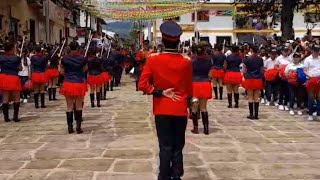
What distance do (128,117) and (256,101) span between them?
126 inches

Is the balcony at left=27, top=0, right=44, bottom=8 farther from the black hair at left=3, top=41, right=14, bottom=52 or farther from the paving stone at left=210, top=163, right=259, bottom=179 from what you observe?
the paving stone at left=210, top=163, right=259, bottom=179

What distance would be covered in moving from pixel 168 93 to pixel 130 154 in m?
2.62

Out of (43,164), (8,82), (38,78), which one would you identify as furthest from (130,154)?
(38,78)

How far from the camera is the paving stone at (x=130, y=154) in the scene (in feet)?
27.5

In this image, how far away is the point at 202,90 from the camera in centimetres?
1062

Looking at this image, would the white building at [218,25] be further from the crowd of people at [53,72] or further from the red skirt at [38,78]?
the red skirt at [38,78]

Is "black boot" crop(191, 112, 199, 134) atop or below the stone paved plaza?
atop

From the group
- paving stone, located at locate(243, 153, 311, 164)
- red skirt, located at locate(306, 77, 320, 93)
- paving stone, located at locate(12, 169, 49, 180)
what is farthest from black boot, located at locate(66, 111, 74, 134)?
red skirt, located at locate(306, 77, 320, 93)

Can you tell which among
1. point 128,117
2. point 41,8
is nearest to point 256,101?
point 128,117

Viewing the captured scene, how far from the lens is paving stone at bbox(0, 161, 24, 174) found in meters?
7.48

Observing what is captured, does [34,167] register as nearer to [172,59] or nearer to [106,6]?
[172,59]

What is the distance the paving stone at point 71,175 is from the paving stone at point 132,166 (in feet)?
1.47

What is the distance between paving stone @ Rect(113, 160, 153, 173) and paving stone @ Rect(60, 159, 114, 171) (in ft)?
0.48

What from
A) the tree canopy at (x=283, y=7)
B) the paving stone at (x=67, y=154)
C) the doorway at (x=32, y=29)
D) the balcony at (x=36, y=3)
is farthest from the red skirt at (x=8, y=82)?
the doorway at (x=32, y=29)
